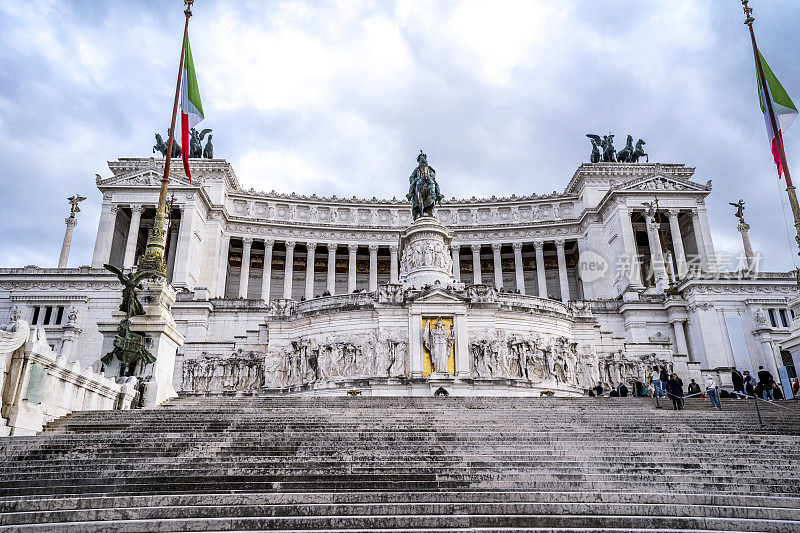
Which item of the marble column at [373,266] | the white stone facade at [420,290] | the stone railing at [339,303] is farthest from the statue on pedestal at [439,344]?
the marble column at [373,266]

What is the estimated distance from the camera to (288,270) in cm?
5675

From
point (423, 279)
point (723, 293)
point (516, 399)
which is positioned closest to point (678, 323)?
point (723, 293)

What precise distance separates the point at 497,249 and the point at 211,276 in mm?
28153

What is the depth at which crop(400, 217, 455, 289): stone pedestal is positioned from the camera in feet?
98.5

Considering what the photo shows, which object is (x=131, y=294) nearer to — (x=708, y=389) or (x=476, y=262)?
(x=708, y=389)

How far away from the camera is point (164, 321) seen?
15.3 m

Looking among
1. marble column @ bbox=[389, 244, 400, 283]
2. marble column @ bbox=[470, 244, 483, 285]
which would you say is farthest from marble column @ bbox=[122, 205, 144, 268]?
marble column @ bbox=[470, 244, 483, 285]

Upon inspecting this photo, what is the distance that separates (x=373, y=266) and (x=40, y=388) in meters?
46.5

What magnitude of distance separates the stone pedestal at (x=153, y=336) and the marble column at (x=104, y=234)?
37.4 meters

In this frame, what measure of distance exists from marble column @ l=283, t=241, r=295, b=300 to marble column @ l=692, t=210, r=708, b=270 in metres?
37.6

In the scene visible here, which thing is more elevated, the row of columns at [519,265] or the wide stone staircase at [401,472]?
the row of columns at [519,265]

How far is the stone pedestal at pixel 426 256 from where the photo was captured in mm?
30020

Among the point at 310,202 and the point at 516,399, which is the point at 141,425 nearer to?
the point at 516,399

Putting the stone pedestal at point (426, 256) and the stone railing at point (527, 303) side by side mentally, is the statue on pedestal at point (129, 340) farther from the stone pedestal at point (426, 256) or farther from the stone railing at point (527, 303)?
the stone pedestal at point (426, 256)
